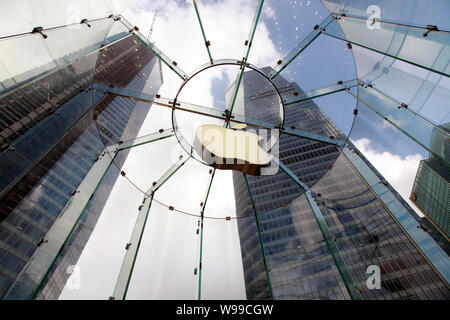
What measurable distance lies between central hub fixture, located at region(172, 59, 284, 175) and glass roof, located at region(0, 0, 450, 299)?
29 mm

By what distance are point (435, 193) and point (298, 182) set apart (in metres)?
54.9

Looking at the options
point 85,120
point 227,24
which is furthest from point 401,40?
point 85,120

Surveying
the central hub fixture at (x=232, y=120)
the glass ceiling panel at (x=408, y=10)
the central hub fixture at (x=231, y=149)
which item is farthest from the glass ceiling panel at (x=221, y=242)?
the glass ceiling panel at (x=408, y=10)

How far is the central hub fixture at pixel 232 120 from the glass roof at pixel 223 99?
0.10 ft

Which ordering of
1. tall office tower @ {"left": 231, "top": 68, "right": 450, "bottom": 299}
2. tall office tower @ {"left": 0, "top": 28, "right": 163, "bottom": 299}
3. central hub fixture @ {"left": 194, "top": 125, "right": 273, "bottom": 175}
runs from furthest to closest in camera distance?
tall office tower @ {"left": 231, "top": 68, "right": 450, "bottom": 299}
central hub fixture @ {"left": 194, "top": 125, "right": 273, "bottom": 175}
tall office tower @ {"left": 0, "top": 28, "right": 163, "bottom": 299}

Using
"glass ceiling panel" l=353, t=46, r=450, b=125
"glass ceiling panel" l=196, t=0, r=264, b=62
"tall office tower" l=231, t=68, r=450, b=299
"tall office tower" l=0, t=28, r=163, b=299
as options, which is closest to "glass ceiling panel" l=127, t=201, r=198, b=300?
"tall office tower" l=0, t=28, r=163, b=299

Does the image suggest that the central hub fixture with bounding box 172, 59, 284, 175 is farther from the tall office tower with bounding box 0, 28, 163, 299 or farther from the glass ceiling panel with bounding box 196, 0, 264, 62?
the tall office tower with bounding box 0, 28, 163, 299

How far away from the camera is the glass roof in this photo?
10.4 feet

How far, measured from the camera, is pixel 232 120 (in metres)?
4.15

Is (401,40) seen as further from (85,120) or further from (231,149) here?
(85,120)

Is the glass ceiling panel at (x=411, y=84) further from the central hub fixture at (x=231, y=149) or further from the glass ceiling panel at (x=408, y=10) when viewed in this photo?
the central hub fixture at (x=231, y=149)

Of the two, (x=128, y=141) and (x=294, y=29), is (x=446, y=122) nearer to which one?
(x=294, y=29)

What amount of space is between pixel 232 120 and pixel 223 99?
0.46 meters

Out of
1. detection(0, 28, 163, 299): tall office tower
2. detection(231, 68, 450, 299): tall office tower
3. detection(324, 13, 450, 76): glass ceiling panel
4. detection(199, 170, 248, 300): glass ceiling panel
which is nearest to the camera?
detection(324, 13, 450, 76): glass ceiling panel
